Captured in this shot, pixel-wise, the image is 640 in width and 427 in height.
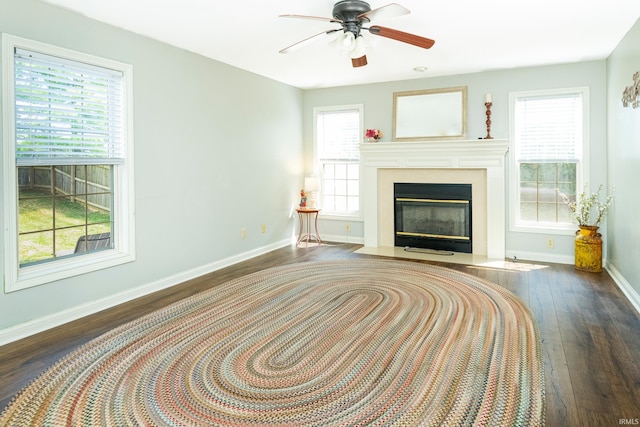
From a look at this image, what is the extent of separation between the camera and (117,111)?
11.9 feet

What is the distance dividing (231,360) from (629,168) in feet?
12.7

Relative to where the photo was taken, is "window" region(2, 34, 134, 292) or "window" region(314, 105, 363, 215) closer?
"window" region(2, 34, 134, 292)

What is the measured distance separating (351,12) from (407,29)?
2.62ft

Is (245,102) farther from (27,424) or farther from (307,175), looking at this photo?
(27,424)

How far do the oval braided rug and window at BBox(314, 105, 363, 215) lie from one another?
2.88 meters

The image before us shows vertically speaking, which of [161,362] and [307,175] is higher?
[307,175]

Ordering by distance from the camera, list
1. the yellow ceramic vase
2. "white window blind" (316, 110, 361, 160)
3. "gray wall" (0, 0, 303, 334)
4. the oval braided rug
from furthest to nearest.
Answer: "white window blind" (316, 110, 361, 160), the yellow ceramic vase, "gray wall" (0, 0, 303, 334), the oval braided rug

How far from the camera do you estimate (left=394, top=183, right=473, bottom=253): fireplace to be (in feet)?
18.5

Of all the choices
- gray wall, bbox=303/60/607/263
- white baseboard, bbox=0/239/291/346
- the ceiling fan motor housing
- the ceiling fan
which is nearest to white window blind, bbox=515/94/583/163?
gray wall, bbox=303/60/607/263

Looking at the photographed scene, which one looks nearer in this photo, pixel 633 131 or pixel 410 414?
pixel 410 414

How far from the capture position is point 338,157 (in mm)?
6527

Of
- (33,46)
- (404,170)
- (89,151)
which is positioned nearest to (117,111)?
(89,151)

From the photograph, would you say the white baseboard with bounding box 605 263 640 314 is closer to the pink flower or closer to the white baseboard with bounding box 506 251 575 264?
the white baseboard with bounding box 506 251 575 264

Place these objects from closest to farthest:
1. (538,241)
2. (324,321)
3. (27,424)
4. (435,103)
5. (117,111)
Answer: (27,424), (324,321), (117,111), (538,241), (435,103)
